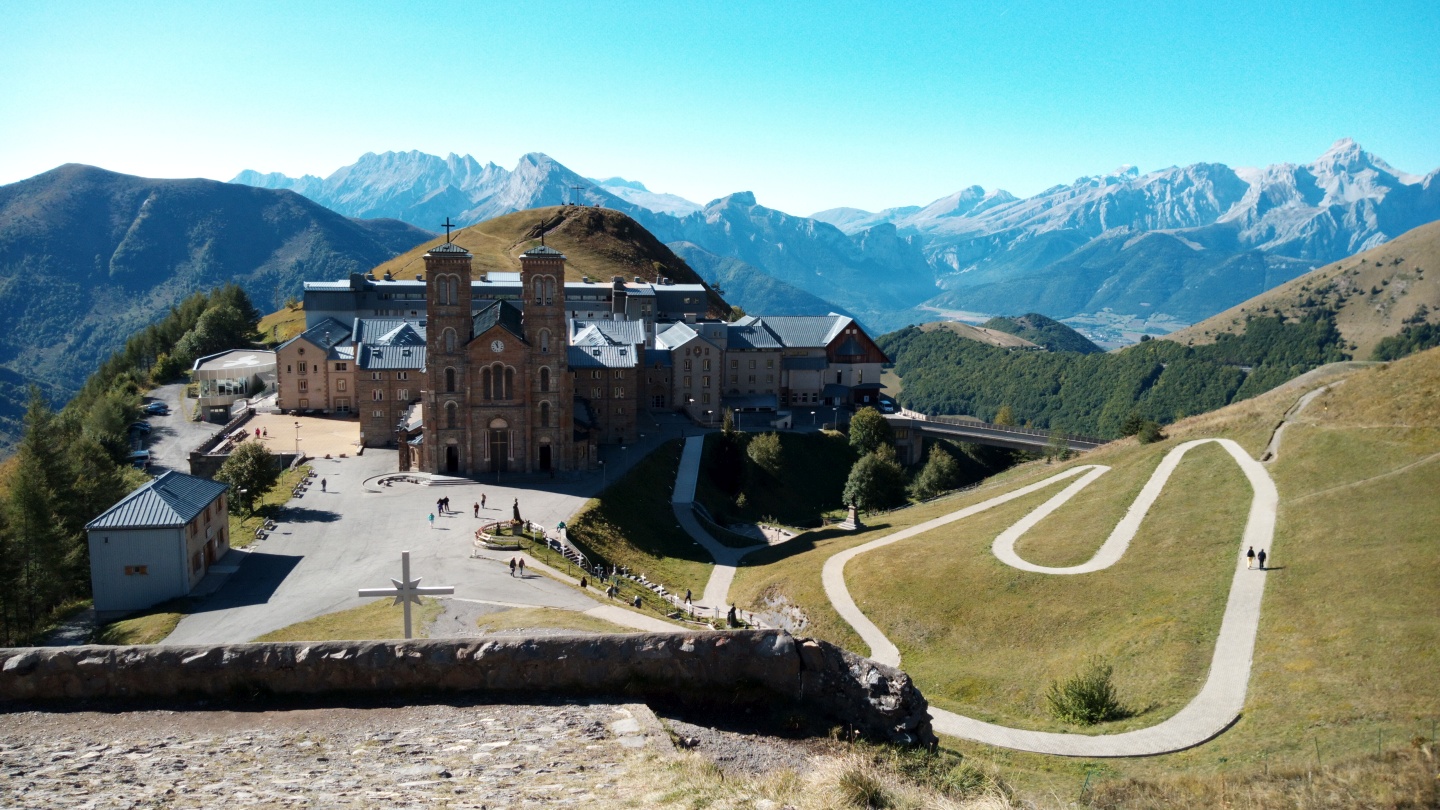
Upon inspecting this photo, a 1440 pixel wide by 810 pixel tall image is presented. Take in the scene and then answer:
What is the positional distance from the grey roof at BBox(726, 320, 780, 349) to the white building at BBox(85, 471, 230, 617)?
69.2 meters

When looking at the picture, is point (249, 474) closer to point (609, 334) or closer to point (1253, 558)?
point (609, 334)

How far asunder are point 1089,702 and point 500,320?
56.0 m

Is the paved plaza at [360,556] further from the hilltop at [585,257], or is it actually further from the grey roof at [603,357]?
the hilltop at [585,257]

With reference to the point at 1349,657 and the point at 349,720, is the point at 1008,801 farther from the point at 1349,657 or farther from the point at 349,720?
the point at 1349,657

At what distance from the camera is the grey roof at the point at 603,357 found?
88.1 m

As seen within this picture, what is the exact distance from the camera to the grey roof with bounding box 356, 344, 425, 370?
8500cm

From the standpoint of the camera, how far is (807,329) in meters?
117

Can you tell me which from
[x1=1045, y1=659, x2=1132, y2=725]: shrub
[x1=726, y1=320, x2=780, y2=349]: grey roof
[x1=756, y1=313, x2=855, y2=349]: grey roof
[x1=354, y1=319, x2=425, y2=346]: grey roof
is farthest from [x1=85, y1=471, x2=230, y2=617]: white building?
[x1=756, y1=313, x2=855, y2=349]: grey roof

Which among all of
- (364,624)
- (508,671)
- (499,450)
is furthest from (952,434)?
(508,671)

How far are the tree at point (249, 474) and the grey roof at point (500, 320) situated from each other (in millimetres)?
18428

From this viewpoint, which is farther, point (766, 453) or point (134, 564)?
point (766, 453)

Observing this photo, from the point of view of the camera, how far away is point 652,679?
688 inches

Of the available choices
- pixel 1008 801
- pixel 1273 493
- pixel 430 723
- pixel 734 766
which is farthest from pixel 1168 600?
pixel 430 723

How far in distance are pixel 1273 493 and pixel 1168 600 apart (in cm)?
1443
